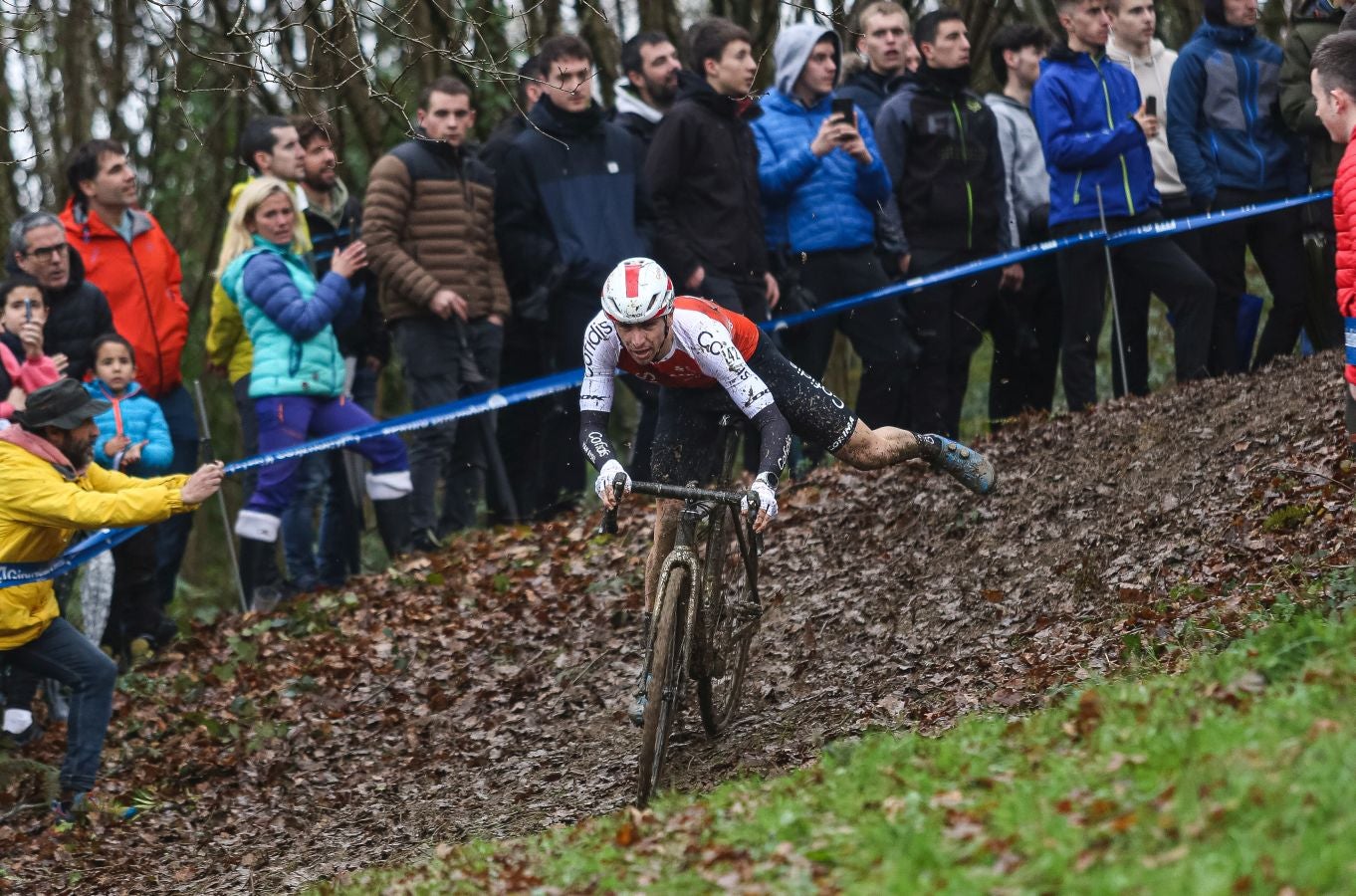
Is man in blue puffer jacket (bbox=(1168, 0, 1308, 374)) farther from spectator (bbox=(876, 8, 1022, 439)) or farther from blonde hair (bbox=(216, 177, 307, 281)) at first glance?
blonde hair (bbox=(216, 177, 307, 281))

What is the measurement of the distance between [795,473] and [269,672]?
4.22 meters

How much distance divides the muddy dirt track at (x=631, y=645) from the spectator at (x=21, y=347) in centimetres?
228

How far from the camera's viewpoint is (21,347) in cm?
1080

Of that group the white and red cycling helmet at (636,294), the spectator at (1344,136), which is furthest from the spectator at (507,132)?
the spectator at (1344,136)

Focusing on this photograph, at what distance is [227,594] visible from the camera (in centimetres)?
1958

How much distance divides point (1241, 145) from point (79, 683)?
8493 millimetres

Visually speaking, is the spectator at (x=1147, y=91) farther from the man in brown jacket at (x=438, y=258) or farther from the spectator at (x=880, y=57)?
the man in brown jacket at (x=438, y=258)

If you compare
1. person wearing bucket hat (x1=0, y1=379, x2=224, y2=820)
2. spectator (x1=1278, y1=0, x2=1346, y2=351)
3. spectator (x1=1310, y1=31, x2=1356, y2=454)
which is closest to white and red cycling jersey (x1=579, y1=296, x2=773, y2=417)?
person wearing bucket hat (x1=0, y1=379, x2=224, y2=820)

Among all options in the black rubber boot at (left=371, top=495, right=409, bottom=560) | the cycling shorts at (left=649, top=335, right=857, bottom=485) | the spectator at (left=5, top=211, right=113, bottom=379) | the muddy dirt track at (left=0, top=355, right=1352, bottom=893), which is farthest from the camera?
the black rubber boot at (left=371, top=495, right=409, bottom=560)

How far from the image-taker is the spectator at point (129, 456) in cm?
1127

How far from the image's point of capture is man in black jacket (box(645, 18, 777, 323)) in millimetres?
11727

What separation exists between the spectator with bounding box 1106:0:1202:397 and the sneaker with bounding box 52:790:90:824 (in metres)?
7.60

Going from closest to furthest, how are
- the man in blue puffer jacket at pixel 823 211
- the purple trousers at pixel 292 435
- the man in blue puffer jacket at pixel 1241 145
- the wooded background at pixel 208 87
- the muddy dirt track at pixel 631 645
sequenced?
the muddy dirt track at pixel 631 645 < the purple trousers at pixel 292 435 < the man in blue puffer jacket at pixel 823 211 < the man in blue puffer jacket at pixel 1241 145 < the wooded background at pixel 208 87

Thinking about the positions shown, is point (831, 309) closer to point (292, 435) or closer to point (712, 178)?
point (712, 178)
